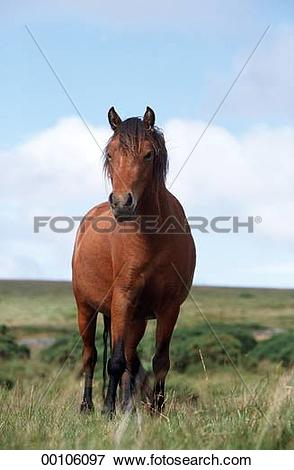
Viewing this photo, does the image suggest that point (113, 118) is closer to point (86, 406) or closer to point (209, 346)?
point (86, 406)

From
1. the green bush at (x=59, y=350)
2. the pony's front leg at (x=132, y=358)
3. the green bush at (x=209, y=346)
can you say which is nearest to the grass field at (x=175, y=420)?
the pony's front leg at (x=132, y=358)

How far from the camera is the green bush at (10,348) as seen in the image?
23797 mm

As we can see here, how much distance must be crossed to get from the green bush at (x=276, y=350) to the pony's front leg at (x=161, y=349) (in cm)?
1412

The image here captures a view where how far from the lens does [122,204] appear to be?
22.4ft

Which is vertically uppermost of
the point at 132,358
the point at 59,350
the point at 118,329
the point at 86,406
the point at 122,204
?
the point at 122,204

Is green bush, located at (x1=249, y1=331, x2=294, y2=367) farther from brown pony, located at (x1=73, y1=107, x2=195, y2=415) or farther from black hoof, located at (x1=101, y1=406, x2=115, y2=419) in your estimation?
black hoof, located at (x1=101, y1=406, x2=115, y2=419)

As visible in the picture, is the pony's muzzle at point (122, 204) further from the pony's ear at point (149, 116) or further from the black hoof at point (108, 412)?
the black hoof at point (108, 412)

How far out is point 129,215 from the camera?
691cm

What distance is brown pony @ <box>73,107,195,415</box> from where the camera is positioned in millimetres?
7195

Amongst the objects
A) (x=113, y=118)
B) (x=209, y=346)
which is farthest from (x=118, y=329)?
(x=209, y=346)

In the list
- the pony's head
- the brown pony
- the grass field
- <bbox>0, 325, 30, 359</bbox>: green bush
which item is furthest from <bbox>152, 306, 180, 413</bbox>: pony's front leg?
<bbox>0, 325, 30, 359</bbox>: green bush

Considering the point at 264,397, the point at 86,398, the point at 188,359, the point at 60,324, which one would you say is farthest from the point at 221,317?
the point at 264,397

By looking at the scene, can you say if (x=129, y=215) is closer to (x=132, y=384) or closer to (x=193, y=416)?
(x=193, y=416)

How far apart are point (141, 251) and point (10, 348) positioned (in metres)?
17.8
